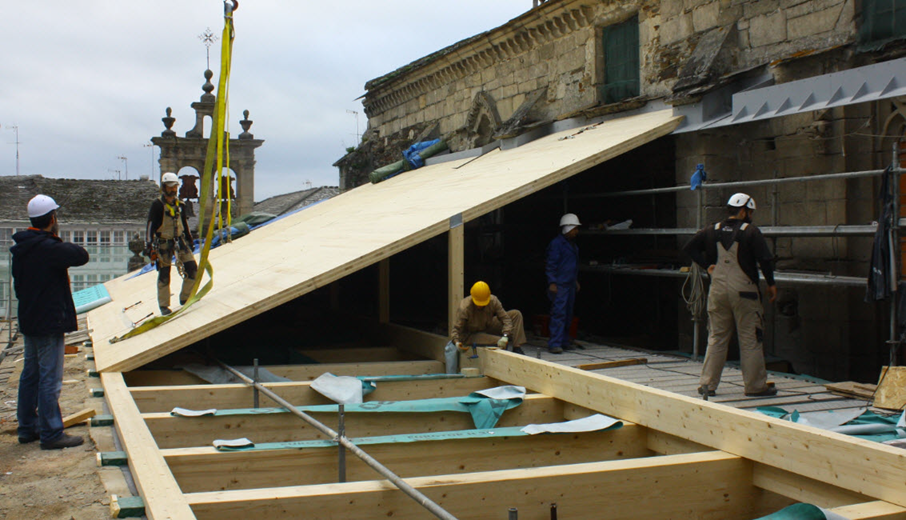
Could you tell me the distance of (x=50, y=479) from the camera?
4.66 meters

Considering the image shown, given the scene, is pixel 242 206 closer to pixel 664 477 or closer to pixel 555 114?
pixel 555 114

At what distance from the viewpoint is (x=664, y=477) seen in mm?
4258

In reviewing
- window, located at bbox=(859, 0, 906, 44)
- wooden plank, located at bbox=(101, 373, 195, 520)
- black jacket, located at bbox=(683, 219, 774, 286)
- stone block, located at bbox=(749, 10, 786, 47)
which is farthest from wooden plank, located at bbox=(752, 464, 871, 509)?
stone block, located at bbox=(749, 10, 786, 47)

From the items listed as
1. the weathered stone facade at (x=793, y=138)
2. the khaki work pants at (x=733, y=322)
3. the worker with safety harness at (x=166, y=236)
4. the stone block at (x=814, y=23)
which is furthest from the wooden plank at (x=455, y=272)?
the stone block at (x=814, y=23)

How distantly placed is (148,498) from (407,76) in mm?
16483

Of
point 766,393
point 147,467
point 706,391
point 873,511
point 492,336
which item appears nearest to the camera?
point 873,511

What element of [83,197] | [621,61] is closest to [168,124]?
[83,197]

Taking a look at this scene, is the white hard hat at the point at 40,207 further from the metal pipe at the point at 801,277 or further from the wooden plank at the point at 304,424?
the metal pipe at the point at 801,277

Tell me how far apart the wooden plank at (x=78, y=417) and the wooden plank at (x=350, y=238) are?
2.08ft

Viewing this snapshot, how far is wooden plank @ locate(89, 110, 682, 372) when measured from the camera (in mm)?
6879

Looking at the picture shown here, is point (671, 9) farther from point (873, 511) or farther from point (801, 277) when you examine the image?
point (873, 511)

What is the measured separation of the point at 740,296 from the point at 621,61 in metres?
6.65

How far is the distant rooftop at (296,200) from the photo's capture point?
37156 mm

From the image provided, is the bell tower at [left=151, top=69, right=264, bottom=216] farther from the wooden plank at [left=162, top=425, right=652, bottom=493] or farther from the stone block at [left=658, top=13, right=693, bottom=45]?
the wooden plank at [left=162, top=425, right=652, bottom=493]
